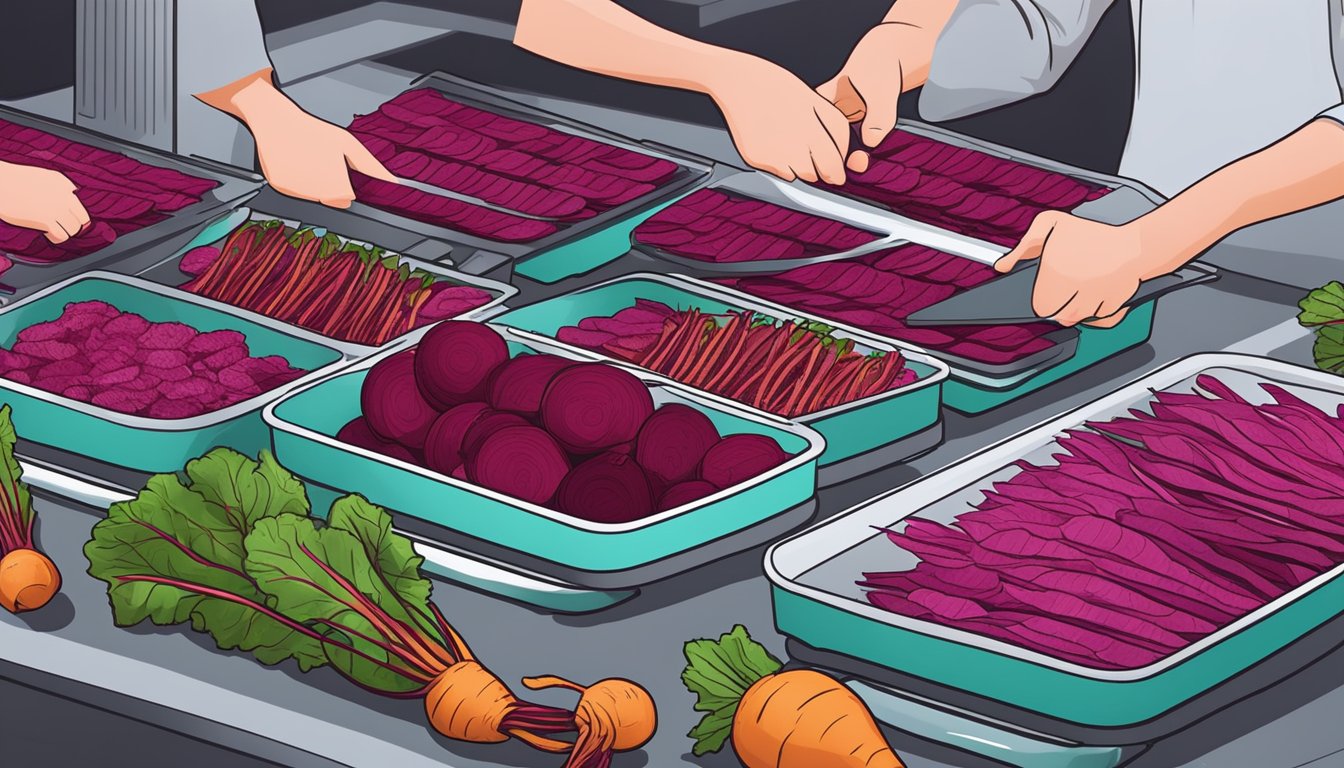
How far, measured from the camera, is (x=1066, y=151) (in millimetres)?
2623

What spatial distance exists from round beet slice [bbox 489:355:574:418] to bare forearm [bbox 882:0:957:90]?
571 mm

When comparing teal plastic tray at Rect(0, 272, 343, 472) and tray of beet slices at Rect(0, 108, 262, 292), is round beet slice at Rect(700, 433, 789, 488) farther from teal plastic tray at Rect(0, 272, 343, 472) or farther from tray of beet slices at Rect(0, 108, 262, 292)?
tray of beet slices at Rect(0, 108, 262, 292)

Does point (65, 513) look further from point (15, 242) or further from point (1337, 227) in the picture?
point (1337, 227)

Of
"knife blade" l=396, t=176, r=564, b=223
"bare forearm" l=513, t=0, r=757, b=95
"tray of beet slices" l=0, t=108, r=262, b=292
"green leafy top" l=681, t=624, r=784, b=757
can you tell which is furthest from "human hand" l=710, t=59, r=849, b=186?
"tray of beet slices" l=0, t=108, r=262, b=292

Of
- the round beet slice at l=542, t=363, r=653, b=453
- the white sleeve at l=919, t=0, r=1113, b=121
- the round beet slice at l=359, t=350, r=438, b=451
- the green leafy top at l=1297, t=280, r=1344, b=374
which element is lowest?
the round beet slice at l=359, t=350, r=438, b=451

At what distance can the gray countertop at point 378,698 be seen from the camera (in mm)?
1386

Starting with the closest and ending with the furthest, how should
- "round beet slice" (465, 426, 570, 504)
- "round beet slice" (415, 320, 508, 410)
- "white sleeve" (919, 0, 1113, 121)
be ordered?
"round beet slice" (465, 426, 570, 504), "round beet slice" (415, 320, 508, 410), "white sleeve" (919, 0, 1113, 121)

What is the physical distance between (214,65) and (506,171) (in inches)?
12.8

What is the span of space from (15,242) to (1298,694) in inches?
49.4

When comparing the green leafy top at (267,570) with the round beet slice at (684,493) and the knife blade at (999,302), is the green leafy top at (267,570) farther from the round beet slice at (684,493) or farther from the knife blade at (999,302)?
the knife blade at (999,302)

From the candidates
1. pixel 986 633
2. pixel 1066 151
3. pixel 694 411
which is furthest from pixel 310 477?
pixel 1066 151

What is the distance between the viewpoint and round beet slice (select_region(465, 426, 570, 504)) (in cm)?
154

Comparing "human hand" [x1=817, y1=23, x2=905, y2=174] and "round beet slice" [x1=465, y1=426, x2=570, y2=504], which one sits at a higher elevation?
"human hand" [x1=817, y1=23, x2=905, y2=174]

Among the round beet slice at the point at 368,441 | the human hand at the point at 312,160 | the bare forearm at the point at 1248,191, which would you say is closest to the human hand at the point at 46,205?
the human hand at the point at 312,160
